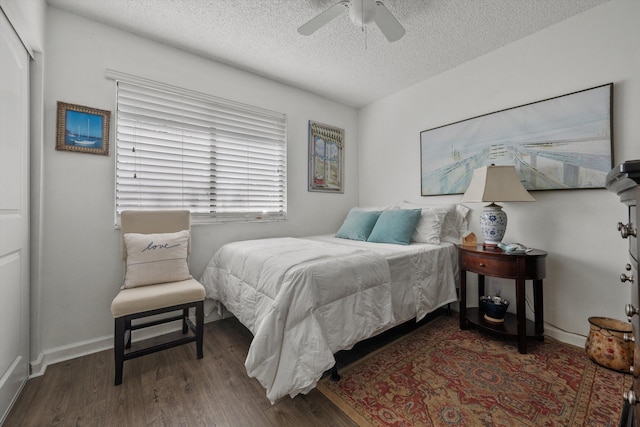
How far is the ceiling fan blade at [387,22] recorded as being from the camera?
5.41 ft

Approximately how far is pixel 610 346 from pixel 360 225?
2.00 meters

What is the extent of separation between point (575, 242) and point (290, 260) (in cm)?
223

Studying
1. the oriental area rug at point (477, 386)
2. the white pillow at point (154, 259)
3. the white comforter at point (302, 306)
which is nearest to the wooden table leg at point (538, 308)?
the oriental area rug at point (477, 386)

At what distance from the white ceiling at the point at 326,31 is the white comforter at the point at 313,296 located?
5.93 ft

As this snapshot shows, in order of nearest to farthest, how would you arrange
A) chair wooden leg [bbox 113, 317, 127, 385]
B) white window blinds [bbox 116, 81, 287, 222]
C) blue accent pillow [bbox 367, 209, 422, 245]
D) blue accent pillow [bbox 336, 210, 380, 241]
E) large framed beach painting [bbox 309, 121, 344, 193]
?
chair wooden leg [bbox 113, 317, 127, 385], white window blinds [bbox 116, 81, 287, 222], blue accent pillow [bbox 367, 209, 422, 245], blue accent pillow [bbox 336, 210, 380, 241], large framed beach painting [bbox 309, 121, 344, 193]

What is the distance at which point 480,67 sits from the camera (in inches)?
102

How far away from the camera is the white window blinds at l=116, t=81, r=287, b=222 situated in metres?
2.20

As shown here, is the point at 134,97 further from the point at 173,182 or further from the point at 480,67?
the point at 480,67

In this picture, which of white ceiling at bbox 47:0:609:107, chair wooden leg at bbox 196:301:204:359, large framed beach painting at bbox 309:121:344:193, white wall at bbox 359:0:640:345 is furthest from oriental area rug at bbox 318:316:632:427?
white ceiling at bbox 47:0:609:107

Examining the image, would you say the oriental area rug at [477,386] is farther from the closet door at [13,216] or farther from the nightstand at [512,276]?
the closet door at [13,216]

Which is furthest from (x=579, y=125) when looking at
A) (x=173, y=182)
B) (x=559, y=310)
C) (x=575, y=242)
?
(x=173, y=182)

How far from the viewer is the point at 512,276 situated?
75.1 inches

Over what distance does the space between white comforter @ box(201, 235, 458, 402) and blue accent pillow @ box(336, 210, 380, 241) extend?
0.52 metres

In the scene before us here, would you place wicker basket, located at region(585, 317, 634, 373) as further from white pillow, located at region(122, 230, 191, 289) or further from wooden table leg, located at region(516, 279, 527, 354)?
white pillow, located at region(122, 230, 191, 289)
